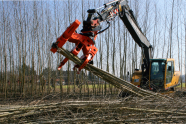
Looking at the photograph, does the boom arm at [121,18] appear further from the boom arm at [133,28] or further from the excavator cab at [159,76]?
the excavator cab at [159,76]

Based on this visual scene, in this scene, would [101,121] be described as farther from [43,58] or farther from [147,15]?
[147,15]

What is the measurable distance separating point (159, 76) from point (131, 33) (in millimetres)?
1836

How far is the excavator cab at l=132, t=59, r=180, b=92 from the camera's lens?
18.7 ft

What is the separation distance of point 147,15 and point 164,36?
1604 mm

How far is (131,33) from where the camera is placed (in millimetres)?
5883

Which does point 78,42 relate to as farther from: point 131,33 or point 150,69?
point 150,69

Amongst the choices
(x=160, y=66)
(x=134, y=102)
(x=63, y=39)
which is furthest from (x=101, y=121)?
(x=160, y=66)

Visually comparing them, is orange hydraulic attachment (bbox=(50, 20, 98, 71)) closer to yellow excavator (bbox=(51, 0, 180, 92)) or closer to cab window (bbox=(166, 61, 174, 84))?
yellow excavator (bbox=(51, 0, 180, 92))

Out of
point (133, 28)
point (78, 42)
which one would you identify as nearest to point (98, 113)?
point (78, 42)

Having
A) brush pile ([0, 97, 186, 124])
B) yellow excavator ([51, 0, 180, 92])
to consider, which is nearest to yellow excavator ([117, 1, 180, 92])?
yellow excavator ([51, 0, 180, 92])

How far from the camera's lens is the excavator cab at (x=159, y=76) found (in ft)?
18.7

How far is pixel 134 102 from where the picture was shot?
9.38ft

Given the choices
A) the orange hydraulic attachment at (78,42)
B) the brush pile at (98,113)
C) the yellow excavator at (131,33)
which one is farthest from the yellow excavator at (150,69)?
the brush pile at (98,113)

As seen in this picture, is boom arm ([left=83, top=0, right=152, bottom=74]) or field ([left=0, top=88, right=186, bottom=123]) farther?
boom arm ([left=83, top=0, right=152, bottom=74])
